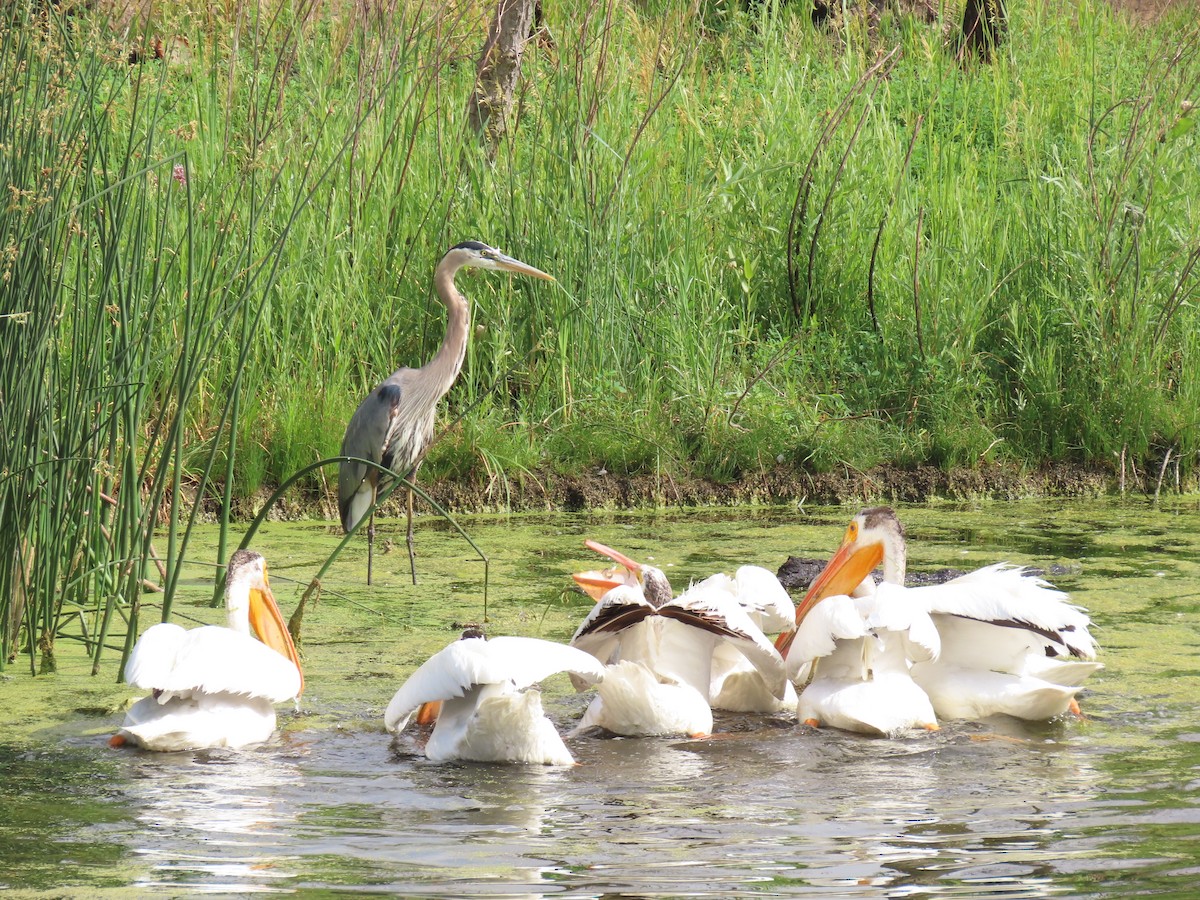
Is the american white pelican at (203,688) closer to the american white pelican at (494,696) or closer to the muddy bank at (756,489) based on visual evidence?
the american white pelican at (494,696)

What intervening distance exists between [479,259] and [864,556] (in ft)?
8.18

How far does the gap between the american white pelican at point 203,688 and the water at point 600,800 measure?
61mm

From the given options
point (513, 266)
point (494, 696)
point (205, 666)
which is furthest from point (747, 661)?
point (513, 266)

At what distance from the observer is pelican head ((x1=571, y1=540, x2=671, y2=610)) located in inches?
183

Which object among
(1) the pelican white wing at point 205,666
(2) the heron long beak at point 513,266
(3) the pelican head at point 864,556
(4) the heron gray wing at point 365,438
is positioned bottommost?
(1) the pelican white wing at point 205,666

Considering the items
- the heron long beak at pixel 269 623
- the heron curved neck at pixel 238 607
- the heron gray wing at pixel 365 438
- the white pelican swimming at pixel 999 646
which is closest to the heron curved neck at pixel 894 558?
the white pelican swimming at pixel 999 646

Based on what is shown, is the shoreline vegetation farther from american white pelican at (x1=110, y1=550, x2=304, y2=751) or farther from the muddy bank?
american white pelican at (x1=110, y1=550, x2=304, y2=751)

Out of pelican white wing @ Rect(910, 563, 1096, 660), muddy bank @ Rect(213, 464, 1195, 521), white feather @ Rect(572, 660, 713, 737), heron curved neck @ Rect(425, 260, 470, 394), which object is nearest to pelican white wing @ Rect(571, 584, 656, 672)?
white feather @ Rect(572, 660, 713, 737)

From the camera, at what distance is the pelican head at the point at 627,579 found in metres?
4.66

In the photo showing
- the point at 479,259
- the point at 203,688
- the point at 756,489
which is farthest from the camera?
the point at 756,489

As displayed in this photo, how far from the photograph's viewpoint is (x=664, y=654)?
4.36 m

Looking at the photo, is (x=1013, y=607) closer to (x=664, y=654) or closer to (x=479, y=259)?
(x=664, y=654)

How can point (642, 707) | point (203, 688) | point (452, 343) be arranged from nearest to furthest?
point (203, 688)
point (642, 707)
point (452, 343)

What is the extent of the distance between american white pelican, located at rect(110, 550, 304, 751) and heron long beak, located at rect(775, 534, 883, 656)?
5.28 ft
